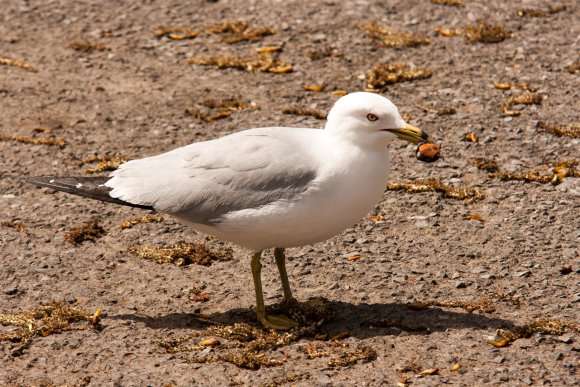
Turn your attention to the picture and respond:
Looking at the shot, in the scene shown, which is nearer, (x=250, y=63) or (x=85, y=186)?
(x=85, y=186)

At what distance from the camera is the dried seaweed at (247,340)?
239 inches

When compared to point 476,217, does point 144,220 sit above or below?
above

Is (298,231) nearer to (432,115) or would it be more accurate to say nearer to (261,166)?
(261,166)

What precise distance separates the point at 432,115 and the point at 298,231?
3.96 metres

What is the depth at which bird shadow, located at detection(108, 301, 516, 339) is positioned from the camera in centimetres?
636

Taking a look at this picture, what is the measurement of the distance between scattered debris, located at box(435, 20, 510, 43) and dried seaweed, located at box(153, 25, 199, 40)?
9.83 feet

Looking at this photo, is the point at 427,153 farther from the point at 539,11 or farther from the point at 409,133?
the point at 539,11

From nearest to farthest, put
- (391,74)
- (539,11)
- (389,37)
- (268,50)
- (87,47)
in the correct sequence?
(391,74), (268,50), (389,37), (87,47), (539,11)

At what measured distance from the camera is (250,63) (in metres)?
11.0

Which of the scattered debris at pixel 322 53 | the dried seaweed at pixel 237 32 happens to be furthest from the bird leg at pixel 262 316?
the dried seaweed at pixel 237 32

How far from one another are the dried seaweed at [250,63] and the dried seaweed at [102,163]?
2212 millimetres

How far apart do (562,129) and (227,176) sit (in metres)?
4.17

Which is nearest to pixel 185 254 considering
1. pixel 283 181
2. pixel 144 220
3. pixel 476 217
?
pixel 144 220

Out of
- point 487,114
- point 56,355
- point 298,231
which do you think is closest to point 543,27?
point 487,114
